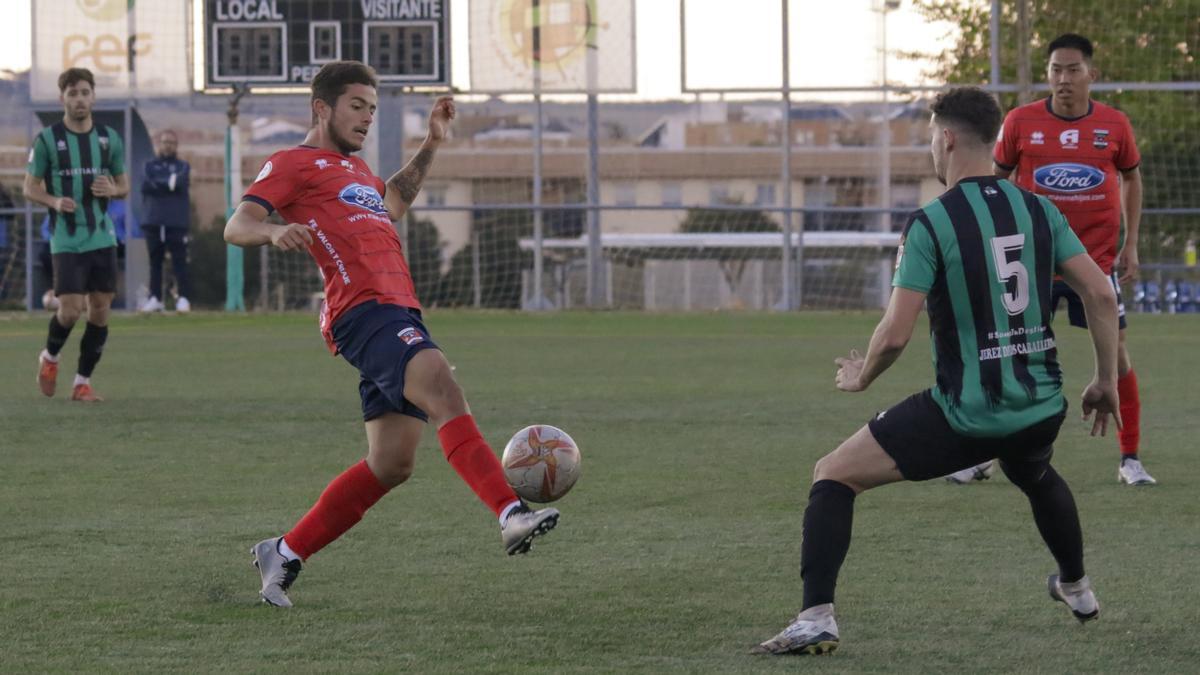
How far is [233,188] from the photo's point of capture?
2602cm

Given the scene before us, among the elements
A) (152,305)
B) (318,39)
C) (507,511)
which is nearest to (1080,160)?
(507,511)

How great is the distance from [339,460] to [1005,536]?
358 cm

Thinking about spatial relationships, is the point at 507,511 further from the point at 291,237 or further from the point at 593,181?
the point at 593,181

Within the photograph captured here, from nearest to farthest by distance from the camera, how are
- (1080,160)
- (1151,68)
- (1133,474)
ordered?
(1133,474) → (1080,160) → (1151,68)

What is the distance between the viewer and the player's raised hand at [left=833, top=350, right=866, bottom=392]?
4.66 metres

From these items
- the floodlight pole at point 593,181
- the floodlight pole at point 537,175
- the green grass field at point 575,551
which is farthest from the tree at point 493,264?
the green grass field at point 575,551

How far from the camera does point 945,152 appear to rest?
4.79 m

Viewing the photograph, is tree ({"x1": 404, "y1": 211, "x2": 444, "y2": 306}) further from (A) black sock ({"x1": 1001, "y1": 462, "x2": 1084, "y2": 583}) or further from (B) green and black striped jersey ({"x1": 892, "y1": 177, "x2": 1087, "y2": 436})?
(B) green and black striped jersey ({"x1": 892, "y1": 177, "x2": 1087, "y2": 436})

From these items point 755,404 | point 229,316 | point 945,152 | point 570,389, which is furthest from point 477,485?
point 229,316

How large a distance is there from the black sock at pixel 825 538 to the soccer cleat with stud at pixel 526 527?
26.5 inches

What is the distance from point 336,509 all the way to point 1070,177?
4320 mm

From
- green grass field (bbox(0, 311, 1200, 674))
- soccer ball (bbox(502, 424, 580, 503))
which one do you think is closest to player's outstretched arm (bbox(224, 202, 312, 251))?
soccer ball (bbox(502, 424, 580, 503))

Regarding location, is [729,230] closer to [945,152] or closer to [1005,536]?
[1005,536]

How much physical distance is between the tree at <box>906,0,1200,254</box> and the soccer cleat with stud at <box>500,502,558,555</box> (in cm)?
2207
